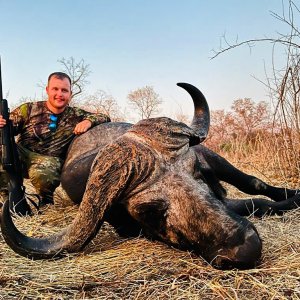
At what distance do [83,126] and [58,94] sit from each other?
65 centimetres

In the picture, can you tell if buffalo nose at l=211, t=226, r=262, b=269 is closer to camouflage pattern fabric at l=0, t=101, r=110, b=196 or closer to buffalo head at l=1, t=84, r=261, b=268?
buffalo head at l=1, t=84, r=261, b=268

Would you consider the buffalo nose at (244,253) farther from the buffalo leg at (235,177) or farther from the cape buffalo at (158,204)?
the buffalo leg at (235,177)

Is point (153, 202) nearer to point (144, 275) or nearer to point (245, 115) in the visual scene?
point (144, 275)

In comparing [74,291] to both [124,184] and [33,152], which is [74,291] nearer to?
[124,184]

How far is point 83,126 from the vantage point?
3943mm

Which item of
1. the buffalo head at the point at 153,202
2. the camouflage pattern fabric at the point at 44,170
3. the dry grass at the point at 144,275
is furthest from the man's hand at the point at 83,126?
the buffalo head at the point at 153,202

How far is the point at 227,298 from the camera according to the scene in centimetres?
196

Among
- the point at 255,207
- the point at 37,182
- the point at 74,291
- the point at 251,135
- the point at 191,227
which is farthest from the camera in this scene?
the point at 251,135

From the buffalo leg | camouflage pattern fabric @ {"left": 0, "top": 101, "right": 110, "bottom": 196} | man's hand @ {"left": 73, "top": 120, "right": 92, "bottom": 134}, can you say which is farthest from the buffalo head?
camouflage pattern fabric @ {"left": 0, "top": 101, "right": 110, "bottom": 196}

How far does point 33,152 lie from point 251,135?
6.97m

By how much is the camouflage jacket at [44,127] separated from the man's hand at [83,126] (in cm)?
18

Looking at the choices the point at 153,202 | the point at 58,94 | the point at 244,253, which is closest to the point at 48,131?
the point at 58,94

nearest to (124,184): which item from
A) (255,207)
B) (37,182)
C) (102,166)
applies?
(102,166)

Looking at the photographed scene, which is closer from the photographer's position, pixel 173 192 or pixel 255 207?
pixel 173 192
